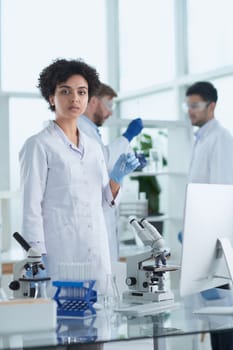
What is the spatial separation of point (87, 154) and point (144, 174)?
2834 millimetres

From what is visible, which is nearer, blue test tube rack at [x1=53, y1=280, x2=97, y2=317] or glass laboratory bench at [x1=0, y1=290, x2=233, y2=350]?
glass laboratory bench at [x1=0, y1=290, x2=233, y2=350]

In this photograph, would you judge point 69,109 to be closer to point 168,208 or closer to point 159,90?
point 168,208

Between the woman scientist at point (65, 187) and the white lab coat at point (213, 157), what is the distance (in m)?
1.41

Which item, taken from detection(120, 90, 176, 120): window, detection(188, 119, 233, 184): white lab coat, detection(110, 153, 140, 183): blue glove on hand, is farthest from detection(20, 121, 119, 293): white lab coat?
detection(120, 90, 176, 120): window

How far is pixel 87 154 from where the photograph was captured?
2.62m

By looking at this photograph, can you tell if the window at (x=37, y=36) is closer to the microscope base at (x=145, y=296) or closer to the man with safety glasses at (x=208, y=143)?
the man with safety glasses at (x=208, y=143)

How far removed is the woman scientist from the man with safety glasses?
1424mm

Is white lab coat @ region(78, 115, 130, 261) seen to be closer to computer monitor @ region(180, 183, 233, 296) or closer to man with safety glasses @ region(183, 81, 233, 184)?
man with safety glasses @ region(183, 81, 233, 184)

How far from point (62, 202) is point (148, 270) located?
1.76ft

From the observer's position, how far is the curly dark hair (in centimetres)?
261

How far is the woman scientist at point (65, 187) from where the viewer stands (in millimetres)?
2492

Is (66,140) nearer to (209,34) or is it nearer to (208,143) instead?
(208,143)

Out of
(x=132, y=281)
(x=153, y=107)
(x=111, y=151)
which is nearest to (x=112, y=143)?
(x=111, y=151)

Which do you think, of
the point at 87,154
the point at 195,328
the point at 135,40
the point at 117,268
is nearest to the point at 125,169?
the point at 87,154
